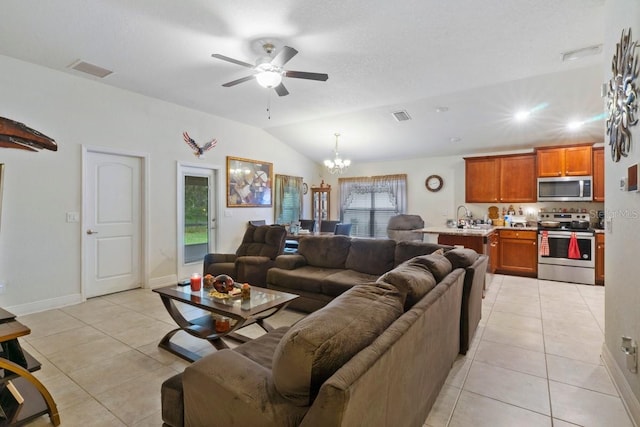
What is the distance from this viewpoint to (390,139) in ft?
21.0

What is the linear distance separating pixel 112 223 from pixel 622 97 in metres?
5.52

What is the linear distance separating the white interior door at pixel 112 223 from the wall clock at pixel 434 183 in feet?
18.6

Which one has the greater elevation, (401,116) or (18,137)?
(401,116)

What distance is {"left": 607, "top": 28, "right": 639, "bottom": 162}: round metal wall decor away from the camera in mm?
1869

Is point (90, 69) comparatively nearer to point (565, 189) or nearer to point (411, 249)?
point (411, 249)

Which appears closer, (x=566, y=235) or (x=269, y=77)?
(x=269, y=77)

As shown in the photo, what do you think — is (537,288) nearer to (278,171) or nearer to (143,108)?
Result: (278,171)

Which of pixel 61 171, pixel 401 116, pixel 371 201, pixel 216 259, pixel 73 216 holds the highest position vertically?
pixel 401 116

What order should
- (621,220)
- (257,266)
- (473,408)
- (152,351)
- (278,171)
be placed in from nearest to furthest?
1. (473,408)
2. (621,220)
3. (152,351)
4. (257,266)
5. (278,171)

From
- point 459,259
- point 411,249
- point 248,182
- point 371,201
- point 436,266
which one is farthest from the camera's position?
point 371,201

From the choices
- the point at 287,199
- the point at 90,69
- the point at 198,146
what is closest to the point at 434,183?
the point at 287,199

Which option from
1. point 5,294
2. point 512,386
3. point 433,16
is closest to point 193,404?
point 512,386

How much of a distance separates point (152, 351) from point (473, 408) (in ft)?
8.23

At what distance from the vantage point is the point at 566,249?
5.08 meters
